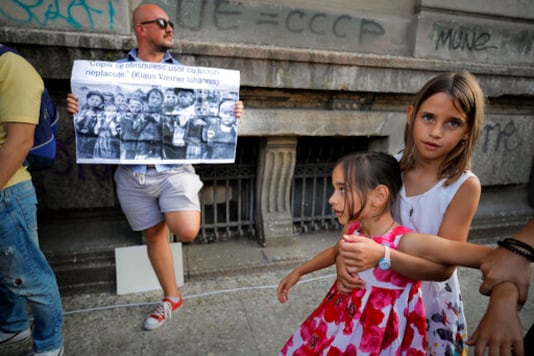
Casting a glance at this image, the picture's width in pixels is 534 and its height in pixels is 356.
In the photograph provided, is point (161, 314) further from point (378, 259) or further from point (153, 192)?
point (378, 259)

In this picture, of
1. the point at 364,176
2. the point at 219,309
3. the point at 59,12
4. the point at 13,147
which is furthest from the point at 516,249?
the point at 59,12

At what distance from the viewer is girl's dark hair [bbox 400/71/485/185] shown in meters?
1.24

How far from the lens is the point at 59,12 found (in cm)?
238

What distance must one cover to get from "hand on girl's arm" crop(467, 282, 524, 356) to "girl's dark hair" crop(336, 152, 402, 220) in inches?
19.2

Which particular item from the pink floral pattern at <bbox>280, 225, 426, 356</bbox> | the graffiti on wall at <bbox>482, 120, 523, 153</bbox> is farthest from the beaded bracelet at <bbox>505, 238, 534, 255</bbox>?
the graffiti on wall at <bbox>482, 120, 523, 153</bbox>

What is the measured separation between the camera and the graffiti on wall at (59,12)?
2324 mm

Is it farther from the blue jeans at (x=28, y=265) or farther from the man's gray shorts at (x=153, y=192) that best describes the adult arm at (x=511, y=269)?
the blue jeans at (x=28, y=265)

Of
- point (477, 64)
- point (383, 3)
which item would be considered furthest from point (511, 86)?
point (383, 3)

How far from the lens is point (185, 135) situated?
2186mm

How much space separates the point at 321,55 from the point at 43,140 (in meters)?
2.13

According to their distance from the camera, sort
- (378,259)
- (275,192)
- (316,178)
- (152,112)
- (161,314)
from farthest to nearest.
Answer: (316,178), (275,192), (161,314), (152,112), (378,259)

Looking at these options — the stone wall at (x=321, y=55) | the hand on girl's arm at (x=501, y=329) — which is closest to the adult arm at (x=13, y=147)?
the stone wall at (x=321, y=55)

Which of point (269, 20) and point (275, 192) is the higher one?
point (269, 20)

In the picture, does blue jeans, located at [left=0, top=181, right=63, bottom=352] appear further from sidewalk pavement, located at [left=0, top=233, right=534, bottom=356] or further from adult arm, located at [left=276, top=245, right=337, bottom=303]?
adult arm, located at [left=276, top=245, right=337, bottom=303]
